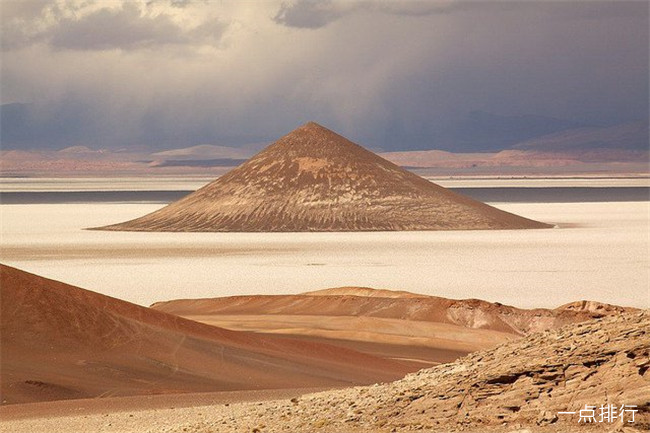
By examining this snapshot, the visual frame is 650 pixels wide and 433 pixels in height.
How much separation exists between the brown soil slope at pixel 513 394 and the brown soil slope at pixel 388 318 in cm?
A: 749

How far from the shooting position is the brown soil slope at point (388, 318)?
65.2 ft

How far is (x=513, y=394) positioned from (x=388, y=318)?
14296 millimetres

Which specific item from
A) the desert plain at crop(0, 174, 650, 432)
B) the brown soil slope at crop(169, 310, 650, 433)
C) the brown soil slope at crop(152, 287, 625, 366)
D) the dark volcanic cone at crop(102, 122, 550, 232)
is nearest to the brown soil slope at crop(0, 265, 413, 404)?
the desert plain at crop(0, 174, 650, 432)

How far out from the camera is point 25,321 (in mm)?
14859

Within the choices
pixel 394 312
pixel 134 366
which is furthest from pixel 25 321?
pixel 394 312

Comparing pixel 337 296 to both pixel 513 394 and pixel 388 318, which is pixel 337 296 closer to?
pixel 388 318

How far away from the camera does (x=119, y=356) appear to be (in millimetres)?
14914

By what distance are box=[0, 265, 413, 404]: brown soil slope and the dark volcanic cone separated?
34.6m

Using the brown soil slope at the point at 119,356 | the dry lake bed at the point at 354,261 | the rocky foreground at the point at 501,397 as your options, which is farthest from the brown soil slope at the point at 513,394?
the dry lake bed at the point at 354,261

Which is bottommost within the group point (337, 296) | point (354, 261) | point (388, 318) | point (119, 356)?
point (119, 356)

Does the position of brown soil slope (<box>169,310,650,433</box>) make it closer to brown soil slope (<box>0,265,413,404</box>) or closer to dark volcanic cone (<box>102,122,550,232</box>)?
brown soil slope (<box>0,265,413,404</box>)

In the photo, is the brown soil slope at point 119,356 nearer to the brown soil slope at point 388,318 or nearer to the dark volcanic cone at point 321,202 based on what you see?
the brown soil slope at point 388,318

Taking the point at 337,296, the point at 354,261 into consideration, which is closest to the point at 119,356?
the point at 337,296

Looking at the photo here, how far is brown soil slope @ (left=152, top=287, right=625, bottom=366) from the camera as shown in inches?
782
